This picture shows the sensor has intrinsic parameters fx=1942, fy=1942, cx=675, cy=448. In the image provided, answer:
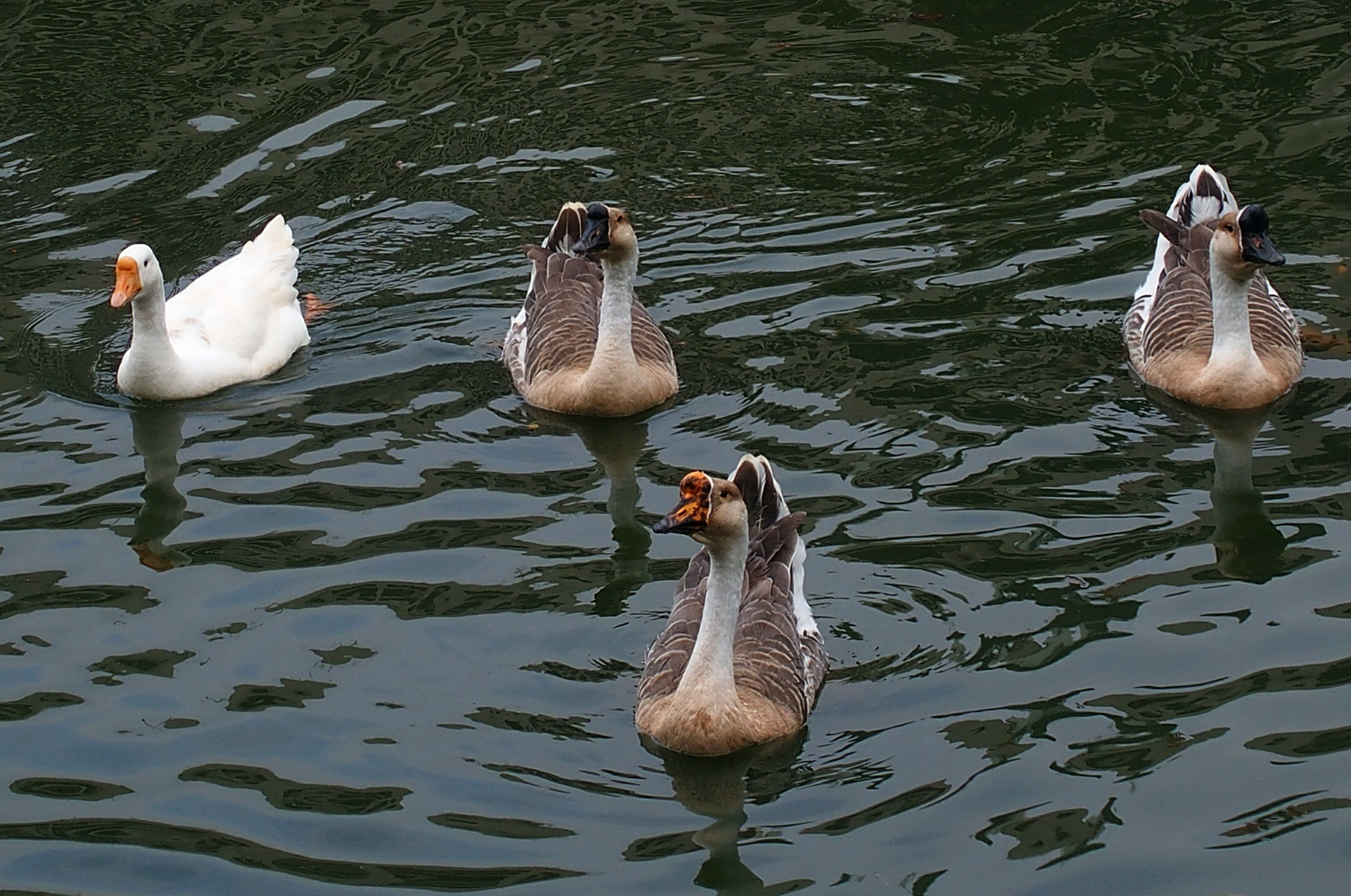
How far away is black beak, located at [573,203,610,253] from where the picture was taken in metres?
10.9

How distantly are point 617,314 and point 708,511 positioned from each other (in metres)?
3.93

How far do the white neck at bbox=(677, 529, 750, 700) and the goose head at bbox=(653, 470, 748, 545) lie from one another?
0.27 ft

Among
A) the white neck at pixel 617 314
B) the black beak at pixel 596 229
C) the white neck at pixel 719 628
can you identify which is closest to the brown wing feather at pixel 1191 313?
the white neck at pixel 617 314

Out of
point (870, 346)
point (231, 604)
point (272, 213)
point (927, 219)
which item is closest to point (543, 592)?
point (231, 604)

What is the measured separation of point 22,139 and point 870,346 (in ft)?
25.0

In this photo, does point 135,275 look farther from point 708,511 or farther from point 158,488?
point 708,511

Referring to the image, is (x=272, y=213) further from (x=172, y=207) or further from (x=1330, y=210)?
(x=1330, y=210)

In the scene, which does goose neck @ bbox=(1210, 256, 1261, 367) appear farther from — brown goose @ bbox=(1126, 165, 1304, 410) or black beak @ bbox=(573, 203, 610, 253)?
black beak @ bbox=(573, 203, 610, 253)

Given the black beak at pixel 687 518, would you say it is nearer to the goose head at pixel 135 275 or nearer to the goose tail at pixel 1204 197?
the goose head at pixel 135 275

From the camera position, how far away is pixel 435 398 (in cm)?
1138

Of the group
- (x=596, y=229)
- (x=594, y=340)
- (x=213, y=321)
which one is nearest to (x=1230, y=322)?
(x=596, y=229)

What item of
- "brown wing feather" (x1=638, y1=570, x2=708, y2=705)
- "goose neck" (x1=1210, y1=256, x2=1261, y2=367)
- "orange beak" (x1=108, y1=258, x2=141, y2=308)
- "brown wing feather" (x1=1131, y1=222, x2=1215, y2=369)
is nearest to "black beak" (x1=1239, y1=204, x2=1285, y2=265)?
"goose neck" (x1=1210, y1=256, x2=1261, y2=367)

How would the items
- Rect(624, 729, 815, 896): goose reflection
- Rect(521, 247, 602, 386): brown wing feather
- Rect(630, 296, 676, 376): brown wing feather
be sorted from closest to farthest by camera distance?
Rect(624, 729, 815, 896): goose reflection, Rect(630, 296, 676, 376): brown wing feather, Rect(521, 247, 602, 386): brown wing feather

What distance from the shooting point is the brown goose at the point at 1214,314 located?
10.6 m
